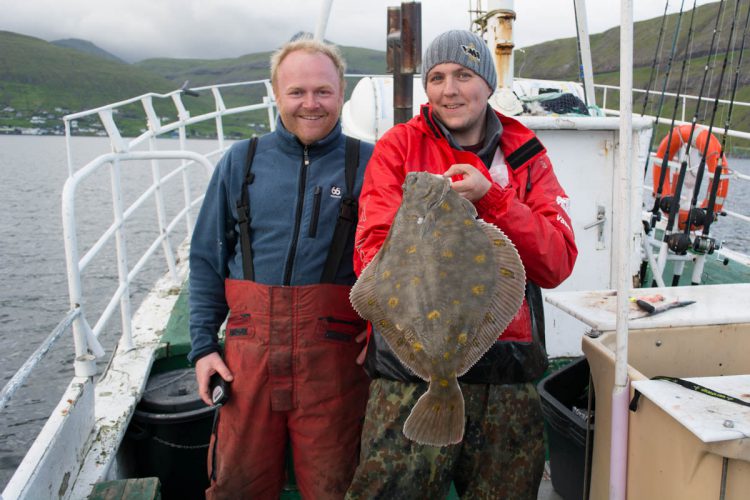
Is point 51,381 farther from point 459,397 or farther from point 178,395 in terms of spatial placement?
point 459,397

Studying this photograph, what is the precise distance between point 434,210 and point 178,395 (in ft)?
8.61

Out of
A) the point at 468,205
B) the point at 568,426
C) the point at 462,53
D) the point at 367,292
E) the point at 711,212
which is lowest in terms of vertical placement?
the point at 568,426

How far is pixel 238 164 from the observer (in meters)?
2.85

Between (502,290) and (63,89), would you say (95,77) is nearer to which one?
(63,89)

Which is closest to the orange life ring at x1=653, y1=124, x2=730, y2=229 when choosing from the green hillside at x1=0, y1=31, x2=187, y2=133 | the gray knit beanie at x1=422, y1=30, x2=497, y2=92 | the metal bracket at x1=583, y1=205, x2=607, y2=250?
the metal bracket at x1=583, y1=205, x2=607, y2=250

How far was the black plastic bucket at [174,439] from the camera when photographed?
3.77 metres

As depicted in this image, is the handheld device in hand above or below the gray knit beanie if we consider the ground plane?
below

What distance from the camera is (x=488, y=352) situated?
7.74 feet

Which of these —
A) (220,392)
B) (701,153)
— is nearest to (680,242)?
(701,153)

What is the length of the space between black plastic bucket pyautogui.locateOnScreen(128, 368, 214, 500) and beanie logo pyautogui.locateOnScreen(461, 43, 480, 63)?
2701 mm

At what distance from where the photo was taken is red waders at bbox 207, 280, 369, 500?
271 centimetres

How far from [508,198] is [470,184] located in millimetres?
176

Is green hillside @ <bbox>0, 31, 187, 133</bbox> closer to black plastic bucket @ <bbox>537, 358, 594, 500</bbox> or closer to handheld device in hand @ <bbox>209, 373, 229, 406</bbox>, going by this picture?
handheld device in hand @ <bbox>209, 373, 229, 406</bbox>

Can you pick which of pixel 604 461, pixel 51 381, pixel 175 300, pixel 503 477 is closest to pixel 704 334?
pixel 604 461
